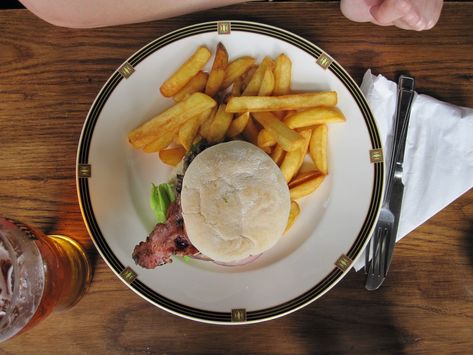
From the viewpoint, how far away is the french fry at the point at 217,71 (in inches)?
52.7

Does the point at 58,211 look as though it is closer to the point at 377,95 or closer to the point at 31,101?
the point at 31,101

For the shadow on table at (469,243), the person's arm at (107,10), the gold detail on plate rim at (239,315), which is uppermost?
the person's arm at (107,10)

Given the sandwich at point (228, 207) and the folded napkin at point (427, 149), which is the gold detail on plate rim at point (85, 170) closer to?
the sandwich at point (228, 207)

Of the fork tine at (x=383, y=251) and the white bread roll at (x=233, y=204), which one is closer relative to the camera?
the white bread roll at (x=233, y=204)

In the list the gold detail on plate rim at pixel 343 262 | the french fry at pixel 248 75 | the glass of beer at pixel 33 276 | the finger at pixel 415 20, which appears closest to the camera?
the glass of beer at pixel 33 276

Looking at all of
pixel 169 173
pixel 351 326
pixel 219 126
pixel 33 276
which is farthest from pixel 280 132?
pixel 33 276

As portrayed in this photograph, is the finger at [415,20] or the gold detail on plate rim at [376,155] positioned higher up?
the finger at [415,20]

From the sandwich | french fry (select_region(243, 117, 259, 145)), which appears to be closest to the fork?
the sandwich

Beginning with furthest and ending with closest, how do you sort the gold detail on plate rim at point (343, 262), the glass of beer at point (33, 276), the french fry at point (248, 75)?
the french fry at point (248, 75) → the gold detail on plate rim at point (343, 262) → the glass of beer at point (33, 276)

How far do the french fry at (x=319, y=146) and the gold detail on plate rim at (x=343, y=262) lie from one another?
25 cm

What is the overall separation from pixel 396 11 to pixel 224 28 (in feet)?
1.62

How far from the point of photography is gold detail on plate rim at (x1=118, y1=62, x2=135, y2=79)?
4.42 feet

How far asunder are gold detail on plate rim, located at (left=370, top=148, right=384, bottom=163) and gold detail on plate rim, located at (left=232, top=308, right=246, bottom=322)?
1.86 feet

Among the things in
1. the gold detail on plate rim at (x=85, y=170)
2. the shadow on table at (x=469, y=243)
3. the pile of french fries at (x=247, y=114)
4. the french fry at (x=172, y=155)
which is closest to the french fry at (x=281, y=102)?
the pile of french fries at (x=247, y=114)
